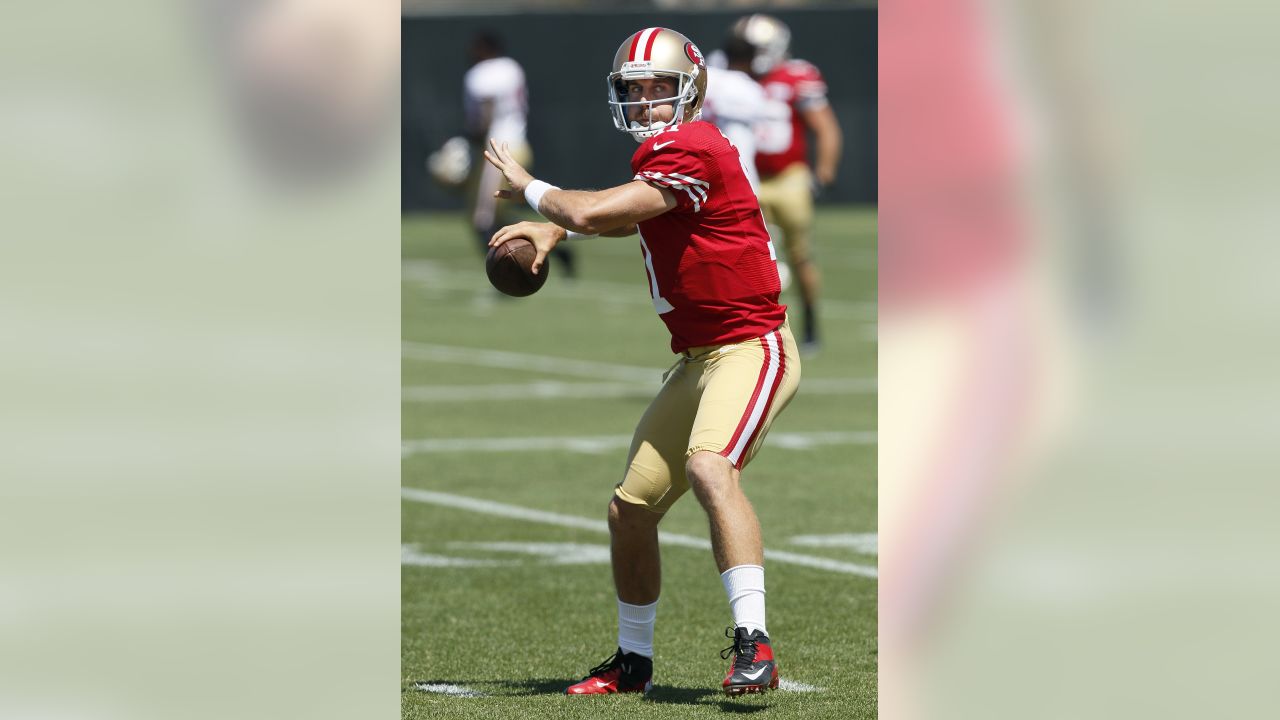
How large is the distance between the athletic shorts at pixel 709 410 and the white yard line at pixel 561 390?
23.1ft

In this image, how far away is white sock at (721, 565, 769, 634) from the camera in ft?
17.7

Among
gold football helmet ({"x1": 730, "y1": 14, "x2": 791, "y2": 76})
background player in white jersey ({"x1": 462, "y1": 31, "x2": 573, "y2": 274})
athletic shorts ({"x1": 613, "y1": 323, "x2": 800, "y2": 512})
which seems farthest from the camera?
background player in white jersey ({"x1": 462, "y1": 31, "x2": 573, "y2": 274})

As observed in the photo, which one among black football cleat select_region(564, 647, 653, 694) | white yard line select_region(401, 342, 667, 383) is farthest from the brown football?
white yard line select_region(401, 342, 667, 383)

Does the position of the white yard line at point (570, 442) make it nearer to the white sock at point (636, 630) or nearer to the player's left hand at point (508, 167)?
the white sock at point (636, 630)

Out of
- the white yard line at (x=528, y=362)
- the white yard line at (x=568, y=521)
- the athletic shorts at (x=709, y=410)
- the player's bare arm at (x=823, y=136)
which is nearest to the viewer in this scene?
the athletic shorts at (x=709, y=410)

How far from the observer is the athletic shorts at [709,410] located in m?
5.58

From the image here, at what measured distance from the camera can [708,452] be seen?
18.1ft

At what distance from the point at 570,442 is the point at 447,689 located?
529 centimetres

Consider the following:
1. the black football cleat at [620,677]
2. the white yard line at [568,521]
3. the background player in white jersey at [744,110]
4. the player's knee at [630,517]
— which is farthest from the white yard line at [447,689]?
the background player in white jersey at [744,110]

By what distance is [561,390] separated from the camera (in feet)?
43.7

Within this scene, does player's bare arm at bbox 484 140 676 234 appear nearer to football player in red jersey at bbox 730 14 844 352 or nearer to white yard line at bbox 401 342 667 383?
white yard line at bbox 401 342 667 383

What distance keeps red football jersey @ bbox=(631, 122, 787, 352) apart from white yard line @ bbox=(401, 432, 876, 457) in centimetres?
496
